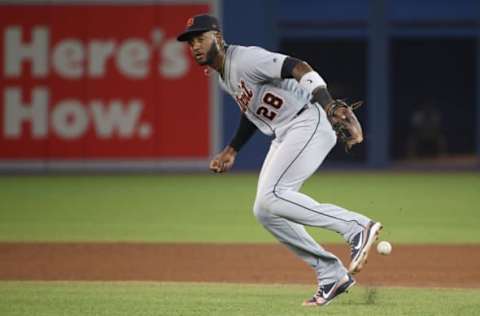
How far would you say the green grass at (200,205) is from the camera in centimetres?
1164

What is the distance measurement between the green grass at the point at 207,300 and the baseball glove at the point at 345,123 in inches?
40.7

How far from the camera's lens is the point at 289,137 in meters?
6.39

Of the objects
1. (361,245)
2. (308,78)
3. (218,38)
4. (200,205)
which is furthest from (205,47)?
(200,205)

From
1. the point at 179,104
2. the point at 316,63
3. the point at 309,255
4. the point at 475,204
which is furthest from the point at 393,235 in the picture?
the point at 316,63

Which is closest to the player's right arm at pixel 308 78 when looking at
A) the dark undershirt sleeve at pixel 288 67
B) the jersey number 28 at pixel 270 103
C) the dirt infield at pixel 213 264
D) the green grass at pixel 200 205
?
the dark undershirt sleeve at pixel 288 67

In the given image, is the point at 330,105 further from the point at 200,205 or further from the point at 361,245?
the point at 200,205

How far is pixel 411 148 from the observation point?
80.2 ft

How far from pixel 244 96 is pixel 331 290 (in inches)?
51.2

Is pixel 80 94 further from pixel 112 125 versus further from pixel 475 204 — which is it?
pixel 475 204

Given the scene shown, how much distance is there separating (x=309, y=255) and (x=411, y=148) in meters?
18.3

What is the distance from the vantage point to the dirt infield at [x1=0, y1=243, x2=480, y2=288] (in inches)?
336

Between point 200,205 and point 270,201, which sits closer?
point 270,201

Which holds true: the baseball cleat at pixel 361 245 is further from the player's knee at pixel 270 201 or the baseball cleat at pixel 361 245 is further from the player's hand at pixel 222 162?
the player's hand at pixel 222 162

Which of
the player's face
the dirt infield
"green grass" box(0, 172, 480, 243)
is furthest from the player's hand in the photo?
"green grass" box(0, 172, 480, 243)
